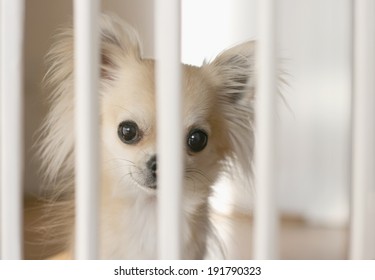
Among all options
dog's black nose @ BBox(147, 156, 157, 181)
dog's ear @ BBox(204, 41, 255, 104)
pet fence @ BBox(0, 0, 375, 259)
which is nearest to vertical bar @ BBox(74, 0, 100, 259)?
pet fence @ BBox(0, 0, 375, 259)

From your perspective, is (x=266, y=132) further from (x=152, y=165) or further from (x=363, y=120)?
(x=152, y=165)

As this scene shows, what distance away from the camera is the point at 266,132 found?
27.2 inches

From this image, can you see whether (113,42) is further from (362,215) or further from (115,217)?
(362,215)

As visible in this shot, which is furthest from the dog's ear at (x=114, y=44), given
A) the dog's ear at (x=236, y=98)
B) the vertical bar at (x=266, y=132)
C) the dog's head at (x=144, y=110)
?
the vertical bar at (x=266, y=132)

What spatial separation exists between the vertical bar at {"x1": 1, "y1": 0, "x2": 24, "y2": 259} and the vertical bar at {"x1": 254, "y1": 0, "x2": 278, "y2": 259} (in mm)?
314

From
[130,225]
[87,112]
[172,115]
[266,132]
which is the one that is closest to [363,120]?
[266,132]

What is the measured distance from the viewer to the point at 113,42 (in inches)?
36.1

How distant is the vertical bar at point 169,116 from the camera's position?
68 centimetres

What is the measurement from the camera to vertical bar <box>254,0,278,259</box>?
68 cm

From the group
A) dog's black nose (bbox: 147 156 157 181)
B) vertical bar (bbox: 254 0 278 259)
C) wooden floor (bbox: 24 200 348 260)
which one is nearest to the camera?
vertical bar (bbox: 254 0 278 259)

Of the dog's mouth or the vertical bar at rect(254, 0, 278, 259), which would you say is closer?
the vertical bar at rect(254, 0, 278, 259)

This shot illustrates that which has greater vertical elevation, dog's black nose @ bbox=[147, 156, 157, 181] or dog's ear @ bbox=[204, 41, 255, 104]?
dog's ear @ bbox=[204, 41, 255, 104]

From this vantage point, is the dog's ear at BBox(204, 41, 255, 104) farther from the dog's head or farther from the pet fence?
the pet fence

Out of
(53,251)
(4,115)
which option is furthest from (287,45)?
(4,115)
